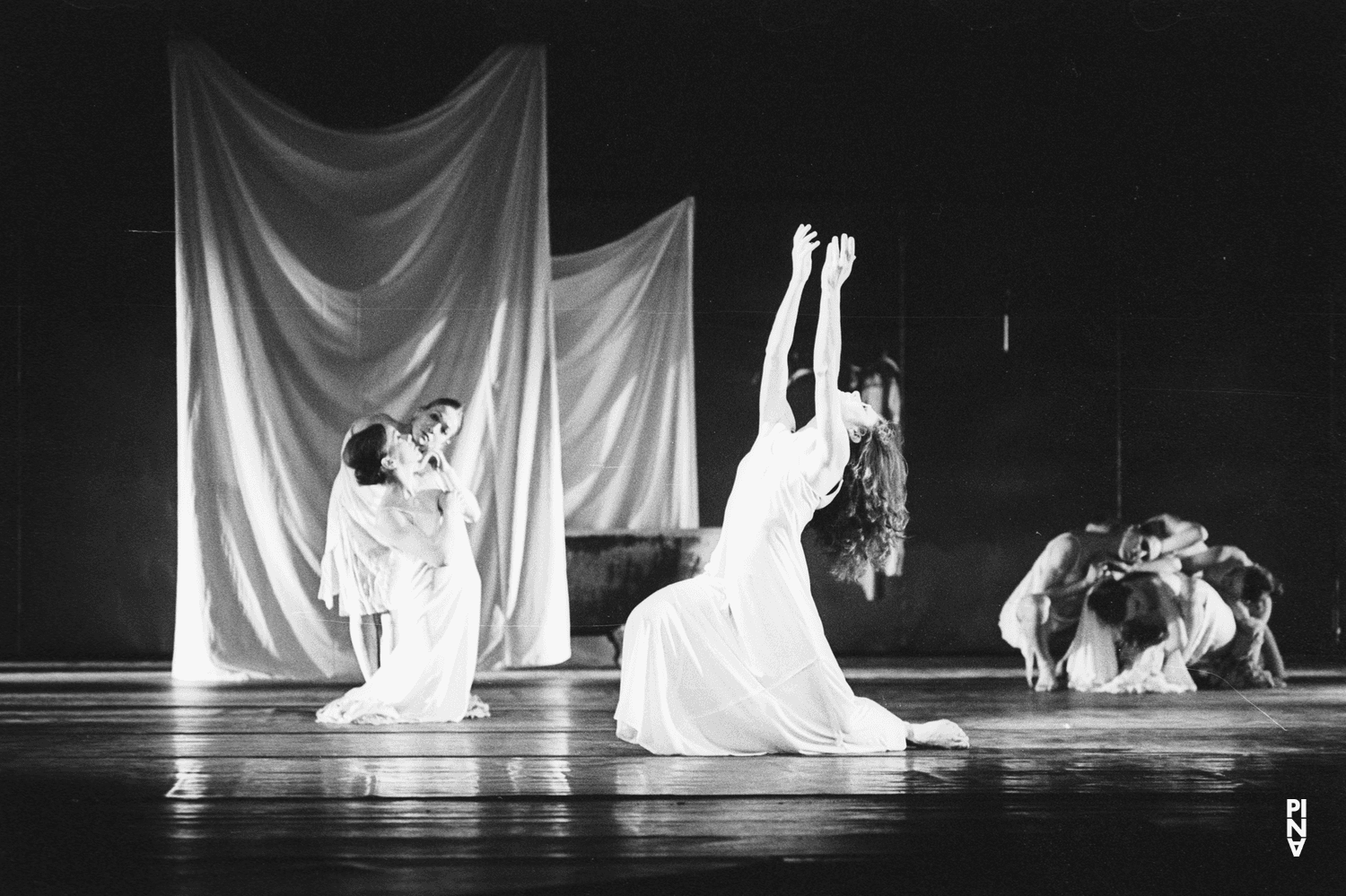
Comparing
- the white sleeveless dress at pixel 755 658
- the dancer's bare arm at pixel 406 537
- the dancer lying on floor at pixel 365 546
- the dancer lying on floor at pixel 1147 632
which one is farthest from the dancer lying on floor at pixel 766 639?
the dancer lying on floor at pixel 1147 632

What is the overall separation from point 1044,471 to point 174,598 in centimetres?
386

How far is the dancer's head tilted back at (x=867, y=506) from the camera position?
416 cm

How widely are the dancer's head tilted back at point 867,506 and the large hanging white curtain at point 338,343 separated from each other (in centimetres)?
175

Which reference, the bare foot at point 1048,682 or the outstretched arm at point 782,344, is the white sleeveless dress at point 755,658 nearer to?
the outstretched arm at point 782,344

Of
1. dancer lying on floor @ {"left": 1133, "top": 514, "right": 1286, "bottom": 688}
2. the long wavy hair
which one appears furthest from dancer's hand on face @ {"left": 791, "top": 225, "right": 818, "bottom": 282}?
dancer lying on floor @ {"left": 1133, "top": 514, "right": 1286, "bottom": 688}

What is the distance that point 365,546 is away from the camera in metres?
4.80

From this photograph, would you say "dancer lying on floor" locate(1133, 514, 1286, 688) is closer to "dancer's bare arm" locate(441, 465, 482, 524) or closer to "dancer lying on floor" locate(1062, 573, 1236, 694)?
"dancer lying on floor" locate(1062, 573, 1236, 694)

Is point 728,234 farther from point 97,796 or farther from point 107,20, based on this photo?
point 97,796

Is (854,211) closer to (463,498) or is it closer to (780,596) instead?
(463,498)

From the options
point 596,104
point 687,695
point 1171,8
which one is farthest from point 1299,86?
point 687,695

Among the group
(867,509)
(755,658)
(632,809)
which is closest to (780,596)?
(755,658)

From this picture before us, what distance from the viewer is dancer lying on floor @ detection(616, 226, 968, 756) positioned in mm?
3906

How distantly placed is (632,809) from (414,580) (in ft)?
5.03

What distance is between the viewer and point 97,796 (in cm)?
346
